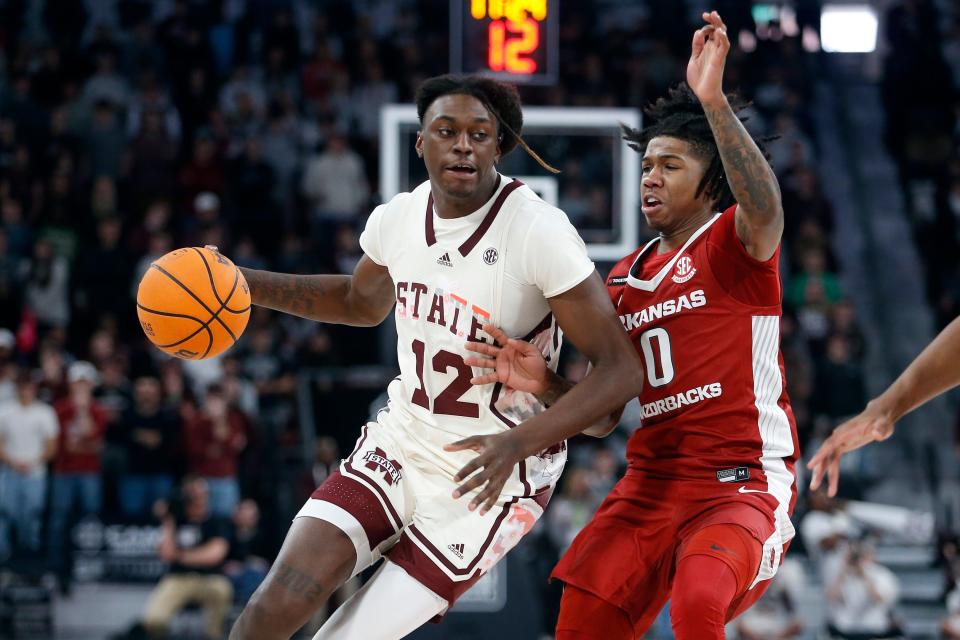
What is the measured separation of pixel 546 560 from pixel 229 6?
30.0ft

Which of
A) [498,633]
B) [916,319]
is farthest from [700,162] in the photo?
[916,319]

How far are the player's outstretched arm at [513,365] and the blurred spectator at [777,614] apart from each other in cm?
627

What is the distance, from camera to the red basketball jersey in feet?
14.9

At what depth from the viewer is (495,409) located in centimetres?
451

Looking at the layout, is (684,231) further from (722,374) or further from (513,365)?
(513,365)

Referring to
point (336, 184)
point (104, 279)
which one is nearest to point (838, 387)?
point (336, 184)

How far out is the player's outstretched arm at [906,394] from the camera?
3926mm

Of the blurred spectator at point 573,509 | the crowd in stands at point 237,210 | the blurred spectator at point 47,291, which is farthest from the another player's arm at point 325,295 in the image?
the blurred spectator at point 47,291

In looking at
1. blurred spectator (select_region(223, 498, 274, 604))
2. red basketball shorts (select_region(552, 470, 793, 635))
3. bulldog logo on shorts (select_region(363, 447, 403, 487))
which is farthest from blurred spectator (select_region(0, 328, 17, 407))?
red basketball shorts (select_region(552, 470, 793, 635))

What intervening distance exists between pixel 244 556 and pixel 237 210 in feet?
15.4

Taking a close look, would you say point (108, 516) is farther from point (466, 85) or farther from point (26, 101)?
point (466, 85)

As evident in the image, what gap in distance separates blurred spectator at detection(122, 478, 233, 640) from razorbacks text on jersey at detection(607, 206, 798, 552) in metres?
6.56

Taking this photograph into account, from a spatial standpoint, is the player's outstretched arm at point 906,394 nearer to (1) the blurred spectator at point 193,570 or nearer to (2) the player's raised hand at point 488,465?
(2) the player's raised hand at point 488,465

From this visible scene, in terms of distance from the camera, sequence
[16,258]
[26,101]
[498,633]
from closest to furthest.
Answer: [498,633], [16,258], [26,101]
